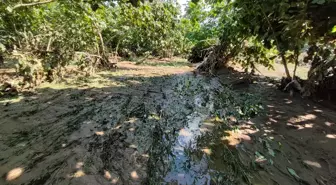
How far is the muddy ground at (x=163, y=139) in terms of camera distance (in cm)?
233

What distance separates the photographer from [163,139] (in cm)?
314

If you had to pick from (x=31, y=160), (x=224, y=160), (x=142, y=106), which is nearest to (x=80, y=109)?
(x=142, y=106)

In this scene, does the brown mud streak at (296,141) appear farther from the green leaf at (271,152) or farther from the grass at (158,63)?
the grass at (158,63)

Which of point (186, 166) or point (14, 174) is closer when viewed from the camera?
point (14, 174)

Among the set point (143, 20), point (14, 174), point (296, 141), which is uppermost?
point (143, 20)

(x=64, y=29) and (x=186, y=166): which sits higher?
(x=64, y=29)

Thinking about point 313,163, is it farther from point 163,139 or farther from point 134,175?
point 134,175

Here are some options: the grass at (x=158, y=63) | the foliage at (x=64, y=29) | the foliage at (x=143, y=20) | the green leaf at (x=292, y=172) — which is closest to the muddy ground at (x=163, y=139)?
the green leaf at (x=292, y=172)

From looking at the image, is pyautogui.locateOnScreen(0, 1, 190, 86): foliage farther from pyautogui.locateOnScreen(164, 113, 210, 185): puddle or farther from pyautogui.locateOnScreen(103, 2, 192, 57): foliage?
pyautogui.locateOnScreen(164, 113, 210, 185): puddle

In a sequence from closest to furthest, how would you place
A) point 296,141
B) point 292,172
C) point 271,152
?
point 292,172
point 271,152
point 296,141

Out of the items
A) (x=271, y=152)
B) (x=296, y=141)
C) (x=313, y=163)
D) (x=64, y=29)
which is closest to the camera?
(x=313, y=163)

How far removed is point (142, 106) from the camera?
4.47 meters

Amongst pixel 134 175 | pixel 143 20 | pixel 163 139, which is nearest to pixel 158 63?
pixel 143 20

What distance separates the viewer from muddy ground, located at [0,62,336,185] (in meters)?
2.33
